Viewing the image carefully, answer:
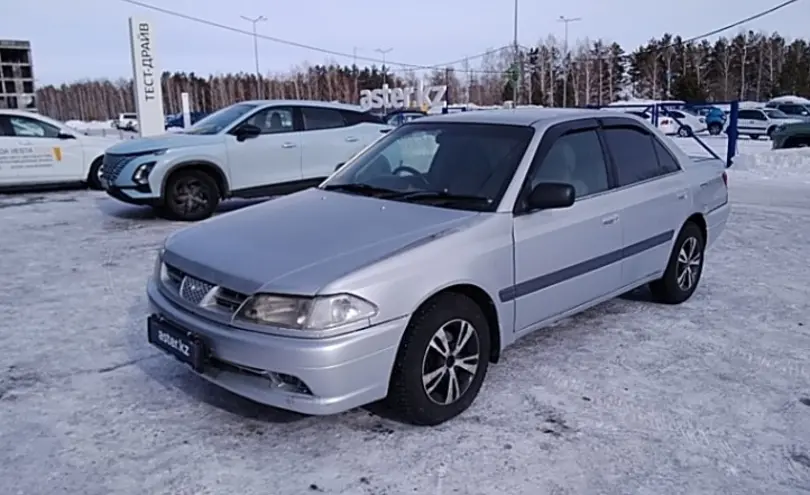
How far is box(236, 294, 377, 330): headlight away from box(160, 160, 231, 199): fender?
6.44 metres

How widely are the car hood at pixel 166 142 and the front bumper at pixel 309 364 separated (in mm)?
6341

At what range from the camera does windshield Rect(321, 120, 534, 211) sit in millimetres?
3834

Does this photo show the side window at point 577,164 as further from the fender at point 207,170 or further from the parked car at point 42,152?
the parked car at point 42,152

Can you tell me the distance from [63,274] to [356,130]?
5.10 metres

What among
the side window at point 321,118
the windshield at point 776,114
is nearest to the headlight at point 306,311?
the side window at point 321,118

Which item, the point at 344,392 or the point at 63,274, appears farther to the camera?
the point at 63,274

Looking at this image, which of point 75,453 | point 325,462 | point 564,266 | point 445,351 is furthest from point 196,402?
point 564,266

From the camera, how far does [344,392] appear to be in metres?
2.94

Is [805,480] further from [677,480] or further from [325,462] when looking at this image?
[325,462]

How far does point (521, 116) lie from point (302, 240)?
6.02 ft

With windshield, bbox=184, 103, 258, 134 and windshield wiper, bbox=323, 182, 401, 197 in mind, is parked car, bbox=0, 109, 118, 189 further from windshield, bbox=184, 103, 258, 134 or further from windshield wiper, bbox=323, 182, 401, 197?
windshield wiper, bbox=323, 182, 401, 197

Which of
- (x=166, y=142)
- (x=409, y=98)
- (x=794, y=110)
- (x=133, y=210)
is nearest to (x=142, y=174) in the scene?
(x=166, y=142)

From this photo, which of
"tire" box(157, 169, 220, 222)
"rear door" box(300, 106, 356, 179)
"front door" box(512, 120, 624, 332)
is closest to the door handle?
"front door" box(512, 120, 624, 332)

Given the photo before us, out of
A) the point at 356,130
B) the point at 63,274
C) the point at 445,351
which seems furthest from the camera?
the point at 356,130
